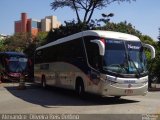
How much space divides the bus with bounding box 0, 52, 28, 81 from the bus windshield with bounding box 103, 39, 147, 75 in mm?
21431

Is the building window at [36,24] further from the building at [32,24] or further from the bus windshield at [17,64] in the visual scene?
the bus windshield at [17,64]

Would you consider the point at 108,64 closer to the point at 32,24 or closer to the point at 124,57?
the point at 124,57

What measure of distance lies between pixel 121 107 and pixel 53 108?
2.67 metres

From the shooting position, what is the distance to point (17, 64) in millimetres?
38312

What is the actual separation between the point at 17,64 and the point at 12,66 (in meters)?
0.57

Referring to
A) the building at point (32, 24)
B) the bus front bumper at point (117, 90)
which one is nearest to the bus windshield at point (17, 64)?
the bus front bumper at point (117, 90)

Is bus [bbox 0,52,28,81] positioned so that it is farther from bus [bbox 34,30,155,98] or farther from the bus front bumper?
the bus front bumper

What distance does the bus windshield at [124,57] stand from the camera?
55.2 ft

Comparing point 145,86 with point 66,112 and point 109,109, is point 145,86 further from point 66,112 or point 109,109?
A: point 66,112

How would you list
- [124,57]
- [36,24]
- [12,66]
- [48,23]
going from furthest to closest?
[48,23]
[36,24]
[12,66]
[124,57]

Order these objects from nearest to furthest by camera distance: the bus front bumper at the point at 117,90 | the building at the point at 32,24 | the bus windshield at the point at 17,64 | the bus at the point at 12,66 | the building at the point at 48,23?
the bus front bumper at the point at 117,90
the bus at the point at 12,66
the bus windshield at the point at 17,64
the building at the point at 32,24
the building at the point at 48,23

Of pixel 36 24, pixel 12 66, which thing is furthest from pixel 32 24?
pixel 12 66

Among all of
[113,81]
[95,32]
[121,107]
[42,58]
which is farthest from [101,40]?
[42,58]

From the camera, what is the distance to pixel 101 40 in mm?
17141
